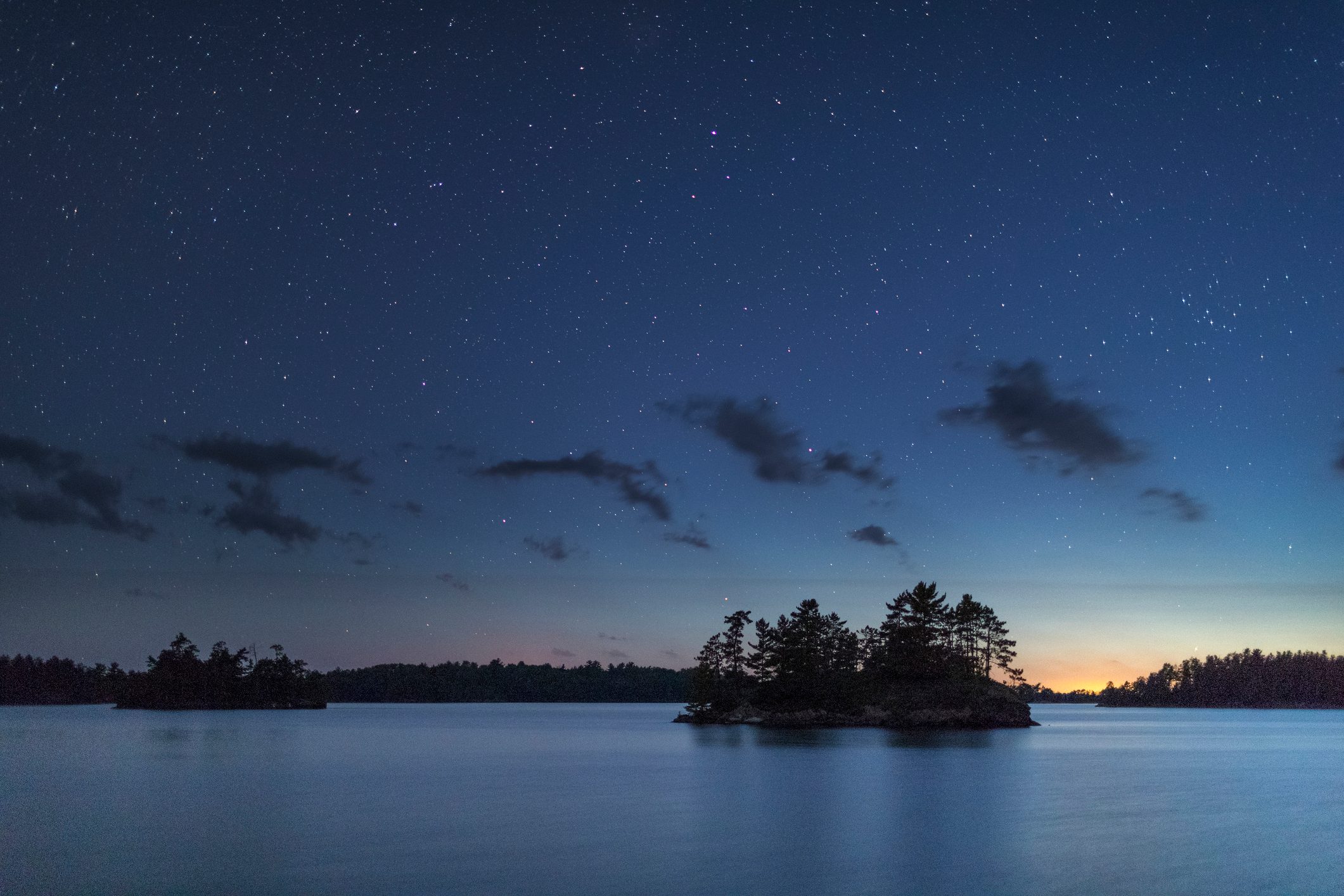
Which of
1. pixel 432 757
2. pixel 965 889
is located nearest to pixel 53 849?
pixel 965 889

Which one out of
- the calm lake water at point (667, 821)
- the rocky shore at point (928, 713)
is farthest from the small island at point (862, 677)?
the calm lake water at point (667, 821)

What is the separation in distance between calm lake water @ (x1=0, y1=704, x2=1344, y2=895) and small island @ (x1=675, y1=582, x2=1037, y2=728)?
31344 millimetres

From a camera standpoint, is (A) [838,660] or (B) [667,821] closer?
(B) [667,821]

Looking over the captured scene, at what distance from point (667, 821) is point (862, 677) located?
3808 inches

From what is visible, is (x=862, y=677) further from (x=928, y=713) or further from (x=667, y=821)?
(x=667, y=821)

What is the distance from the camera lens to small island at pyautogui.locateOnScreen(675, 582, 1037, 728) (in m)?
120

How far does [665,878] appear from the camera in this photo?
28.1m

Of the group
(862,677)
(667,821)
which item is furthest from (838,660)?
(667,821)

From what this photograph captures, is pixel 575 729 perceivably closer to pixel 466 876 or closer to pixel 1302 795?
pixel 1302 795

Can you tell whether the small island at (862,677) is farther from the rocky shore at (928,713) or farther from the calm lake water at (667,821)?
the calm lake water at (667,821)

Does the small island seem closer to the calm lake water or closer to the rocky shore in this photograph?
the rocky shore

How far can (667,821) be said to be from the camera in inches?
1599

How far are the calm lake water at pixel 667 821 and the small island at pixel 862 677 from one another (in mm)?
31344

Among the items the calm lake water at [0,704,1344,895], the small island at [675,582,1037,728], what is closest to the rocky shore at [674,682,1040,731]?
the small island at [675,582,1037,728]
